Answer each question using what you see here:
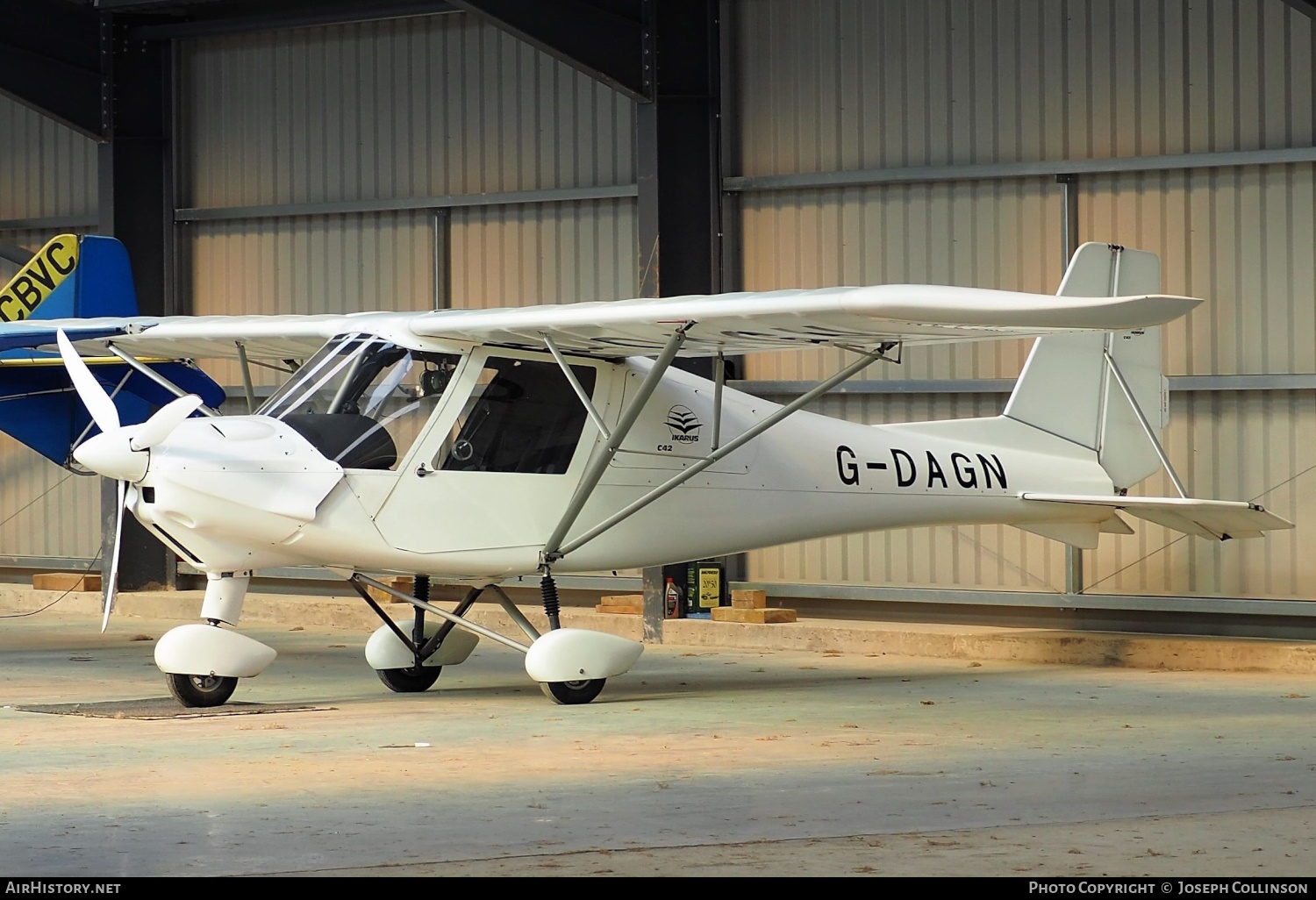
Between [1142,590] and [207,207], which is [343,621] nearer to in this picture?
[207,207]

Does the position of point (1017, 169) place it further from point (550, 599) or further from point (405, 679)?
point (405, 679)

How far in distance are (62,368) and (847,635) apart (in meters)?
6.86

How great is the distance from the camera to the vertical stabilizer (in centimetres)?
1279

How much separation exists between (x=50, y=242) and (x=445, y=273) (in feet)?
12.7

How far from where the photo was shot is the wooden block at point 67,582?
19.2 metres

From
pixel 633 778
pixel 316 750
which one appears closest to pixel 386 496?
pixel 316 750

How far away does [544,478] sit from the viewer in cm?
1100

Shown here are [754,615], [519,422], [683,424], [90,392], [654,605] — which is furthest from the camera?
[654,605]

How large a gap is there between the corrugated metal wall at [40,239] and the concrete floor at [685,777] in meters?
7.66

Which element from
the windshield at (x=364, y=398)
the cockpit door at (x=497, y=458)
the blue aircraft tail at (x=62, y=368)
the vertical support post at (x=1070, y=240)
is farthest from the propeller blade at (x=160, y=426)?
the vertical support post at (x=1070, y=240)

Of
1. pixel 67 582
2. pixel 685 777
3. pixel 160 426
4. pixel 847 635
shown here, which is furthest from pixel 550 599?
pixel 67 582

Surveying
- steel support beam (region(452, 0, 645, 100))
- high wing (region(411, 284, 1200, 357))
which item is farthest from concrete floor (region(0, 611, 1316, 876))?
steel support beam (region(452, 0, 645, 100))

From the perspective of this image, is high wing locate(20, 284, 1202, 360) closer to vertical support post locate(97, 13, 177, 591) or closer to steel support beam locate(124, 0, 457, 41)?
steel support beam locate(124, 0, 457, 41)

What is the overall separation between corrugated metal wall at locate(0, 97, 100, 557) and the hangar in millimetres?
37
